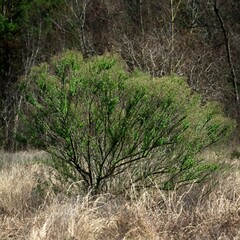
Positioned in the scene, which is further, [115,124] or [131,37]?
[131,37]

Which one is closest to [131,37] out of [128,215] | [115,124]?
[115,124]

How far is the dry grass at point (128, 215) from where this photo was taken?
228 inches

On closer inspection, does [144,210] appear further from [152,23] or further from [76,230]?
[152,23]

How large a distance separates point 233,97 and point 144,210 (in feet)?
45.4

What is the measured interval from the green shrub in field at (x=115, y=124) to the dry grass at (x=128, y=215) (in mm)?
336

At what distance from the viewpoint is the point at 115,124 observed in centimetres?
677

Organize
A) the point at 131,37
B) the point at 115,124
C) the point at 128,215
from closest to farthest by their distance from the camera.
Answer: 1. the point at 128,215
2. the point at 115,124
3. the point at 131,37

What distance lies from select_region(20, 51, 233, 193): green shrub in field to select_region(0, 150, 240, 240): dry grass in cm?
34

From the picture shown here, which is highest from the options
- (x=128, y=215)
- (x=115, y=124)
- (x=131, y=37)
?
(x=131, y=37)

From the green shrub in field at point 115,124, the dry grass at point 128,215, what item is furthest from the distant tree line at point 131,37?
the dry grass at point 128,215

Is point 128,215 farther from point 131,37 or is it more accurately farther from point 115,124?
point 131,37

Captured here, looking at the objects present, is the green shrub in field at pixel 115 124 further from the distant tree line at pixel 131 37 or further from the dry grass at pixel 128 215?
the distant tree line at pixel 131 37

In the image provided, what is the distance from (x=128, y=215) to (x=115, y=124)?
1.20 meters

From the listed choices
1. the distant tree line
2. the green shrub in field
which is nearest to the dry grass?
the green shrub in field
